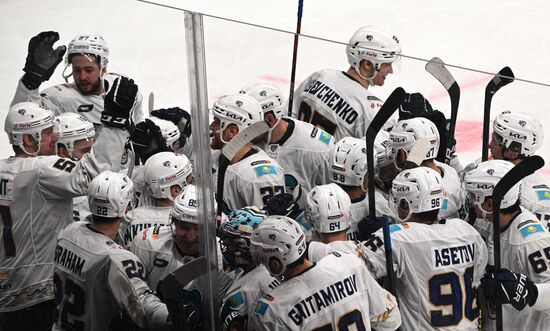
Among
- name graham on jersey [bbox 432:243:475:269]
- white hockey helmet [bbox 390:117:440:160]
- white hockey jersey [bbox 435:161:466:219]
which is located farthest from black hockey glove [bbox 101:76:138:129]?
white hockey jersey [bbox 435:161:466:219]

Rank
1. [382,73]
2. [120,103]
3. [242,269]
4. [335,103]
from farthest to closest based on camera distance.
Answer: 1. [335,103]
2. [382,73]
3. [242,269]
4. [120,103]

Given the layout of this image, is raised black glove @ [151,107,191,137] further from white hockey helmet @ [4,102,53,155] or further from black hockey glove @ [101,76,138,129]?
white hockey helmet @ [4,102,53,155]

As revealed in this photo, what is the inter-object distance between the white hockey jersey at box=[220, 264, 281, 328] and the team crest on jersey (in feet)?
2.81

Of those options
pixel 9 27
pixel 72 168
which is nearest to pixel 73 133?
pixel 72 168

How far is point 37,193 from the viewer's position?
3373 millimetres

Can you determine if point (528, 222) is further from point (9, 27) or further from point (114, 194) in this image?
point (9, 27)

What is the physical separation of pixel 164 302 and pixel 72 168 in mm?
534

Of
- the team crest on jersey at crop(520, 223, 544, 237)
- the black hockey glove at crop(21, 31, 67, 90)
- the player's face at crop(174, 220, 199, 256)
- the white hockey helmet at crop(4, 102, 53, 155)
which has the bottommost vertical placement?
the team crest on jersey at crop(520, 223, 544, 237)

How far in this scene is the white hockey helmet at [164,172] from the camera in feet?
12.2

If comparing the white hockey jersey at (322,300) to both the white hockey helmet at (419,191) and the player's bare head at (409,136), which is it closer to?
the white hockey helmet at (419,191)

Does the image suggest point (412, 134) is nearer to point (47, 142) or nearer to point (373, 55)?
point (373, 55)

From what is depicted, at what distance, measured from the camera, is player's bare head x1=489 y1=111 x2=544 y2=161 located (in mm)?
4273

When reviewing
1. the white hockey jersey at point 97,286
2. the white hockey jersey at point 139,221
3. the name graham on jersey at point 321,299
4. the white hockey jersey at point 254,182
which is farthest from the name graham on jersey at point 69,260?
the white hockey jersey at point 254,182

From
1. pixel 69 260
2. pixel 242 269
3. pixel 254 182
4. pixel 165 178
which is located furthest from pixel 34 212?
pixel 254 182
